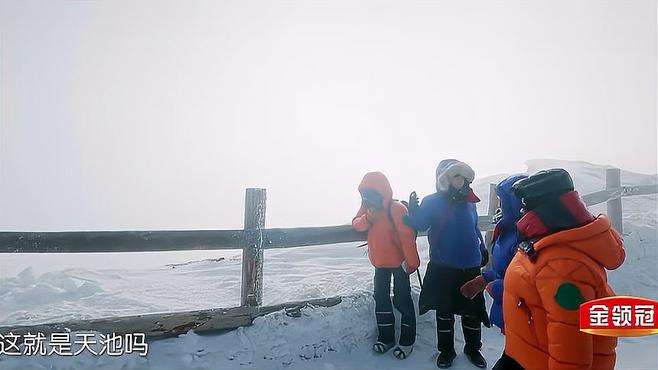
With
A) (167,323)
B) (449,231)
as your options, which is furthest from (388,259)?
(167,323)

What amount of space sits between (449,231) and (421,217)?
31 centimetres

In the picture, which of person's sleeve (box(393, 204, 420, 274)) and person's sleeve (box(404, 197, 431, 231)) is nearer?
person's sleeve (box(404, 197, 431, 231))

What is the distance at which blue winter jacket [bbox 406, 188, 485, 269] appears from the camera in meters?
4.32

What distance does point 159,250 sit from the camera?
14.4 ft

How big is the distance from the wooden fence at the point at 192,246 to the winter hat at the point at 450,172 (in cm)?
150

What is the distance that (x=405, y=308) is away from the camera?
473cm

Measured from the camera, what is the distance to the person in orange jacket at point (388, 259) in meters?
4.67

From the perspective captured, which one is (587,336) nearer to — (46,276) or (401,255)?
(401,255)

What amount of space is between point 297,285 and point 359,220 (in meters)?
3.38

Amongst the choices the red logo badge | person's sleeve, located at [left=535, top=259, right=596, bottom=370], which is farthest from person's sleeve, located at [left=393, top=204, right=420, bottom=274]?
person's sleeve, located at [left=535, top=259, right=596, bottom=370]

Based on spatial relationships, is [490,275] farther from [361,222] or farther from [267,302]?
[267,302]

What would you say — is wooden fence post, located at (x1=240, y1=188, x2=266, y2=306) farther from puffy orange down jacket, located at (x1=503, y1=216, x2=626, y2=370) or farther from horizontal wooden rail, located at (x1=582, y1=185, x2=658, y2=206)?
horizontal wooden rail, located at (x1=582, y1=185, x2=658, y2=206)

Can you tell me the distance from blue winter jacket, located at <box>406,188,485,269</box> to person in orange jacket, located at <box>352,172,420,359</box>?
309 mm

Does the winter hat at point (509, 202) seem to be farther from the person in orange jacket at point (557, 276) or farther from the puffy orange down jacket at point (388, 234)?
the puffy orange down jacket at point (388, 234)
